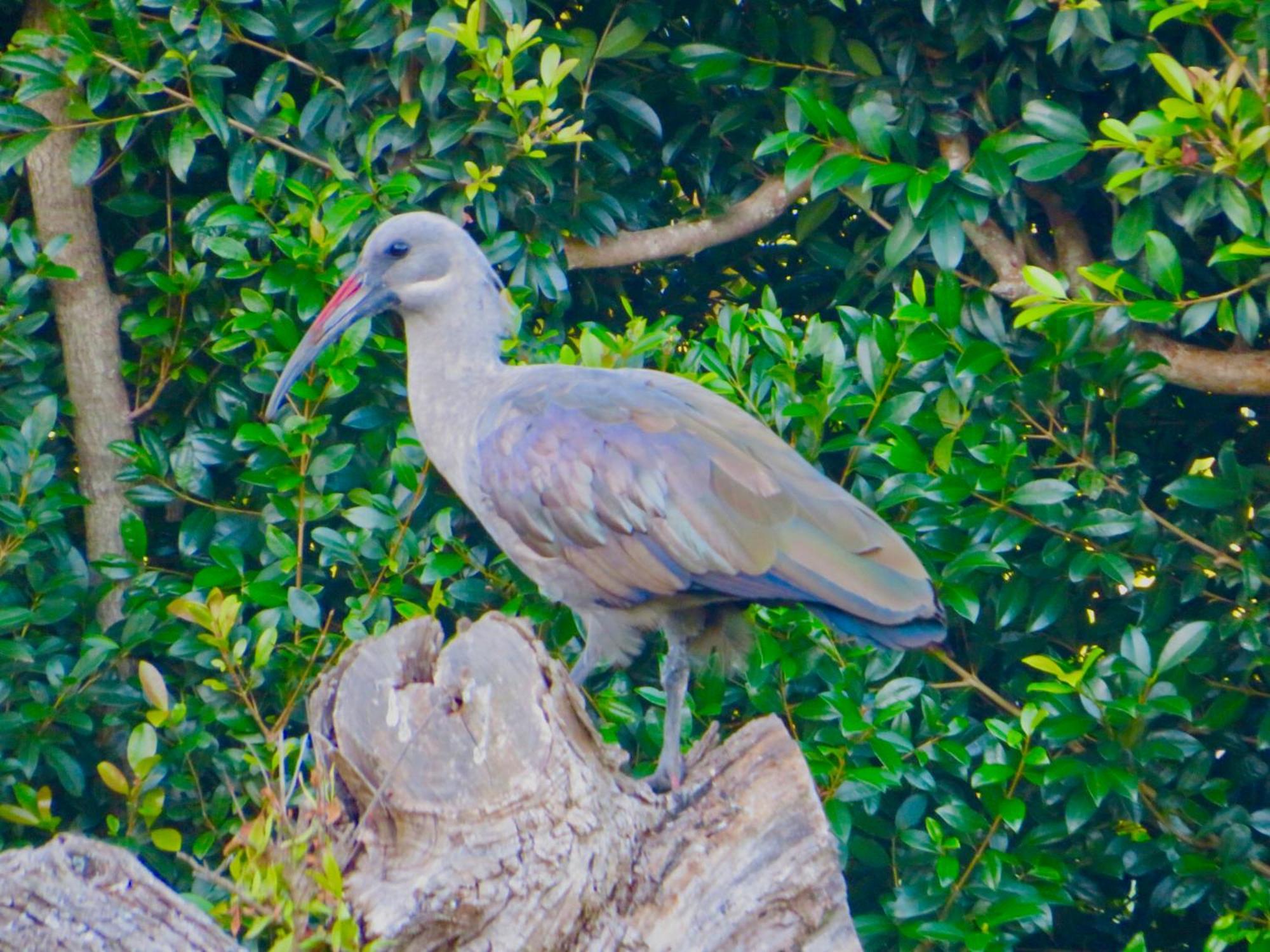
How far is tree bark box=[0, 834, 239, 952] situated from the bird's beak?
1.61 metres

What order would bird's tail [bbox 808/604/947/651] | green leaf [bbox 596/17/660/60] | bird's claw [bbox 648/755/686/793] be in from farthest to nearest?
green leaf [bbox 596/17/660/60] < bird's claw [bbox 648/755/686/793] < bird's tail [bbox 808/604/947/651]

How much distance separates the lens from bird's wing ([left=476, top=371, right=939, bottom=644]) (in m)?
3.36

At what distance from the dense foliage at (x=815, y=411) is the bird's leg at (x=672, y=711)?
0.23m

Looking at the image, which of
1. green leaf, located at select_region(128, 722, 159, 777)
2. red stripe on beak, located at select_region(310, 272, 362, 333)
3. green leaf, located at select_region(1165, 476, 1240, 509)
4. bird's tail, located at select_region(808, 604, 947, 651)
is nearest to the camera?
green leaf, located at select_region(128, 722, 159, 777)

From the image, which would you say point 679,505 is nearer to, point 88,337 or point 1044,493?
point 1044,493

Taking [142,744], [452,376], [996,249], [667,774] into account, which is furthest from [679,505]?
[996,249]

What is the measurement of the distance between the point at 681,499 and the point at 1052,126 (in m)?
1.47

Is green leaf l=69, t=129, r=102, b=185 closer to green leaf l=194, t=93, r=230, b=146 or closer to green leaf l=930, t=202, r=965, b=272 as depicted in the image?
green leaf l=194, t=93, r=230, b=146

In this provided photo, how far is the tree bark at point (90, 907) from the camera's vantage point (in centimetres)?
223

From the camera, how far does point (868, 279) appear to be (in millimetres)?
4754

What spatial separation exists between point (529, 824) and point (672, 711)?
2.98ft

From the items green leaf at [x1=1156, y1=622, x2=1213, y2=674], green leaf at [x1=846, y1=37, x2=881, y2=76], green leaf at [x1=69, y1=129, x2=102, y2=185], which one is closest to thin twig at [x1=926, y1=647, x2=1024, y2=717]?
green leaf at [x1=1156, y1=622, x2=1213, y2=674]

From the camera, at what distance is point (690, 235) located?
4668 millimetres

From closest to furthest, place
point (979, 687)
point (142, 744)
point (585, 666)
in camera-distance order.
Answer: point (142, 744) → point (585, 666) → point (979, 687)
